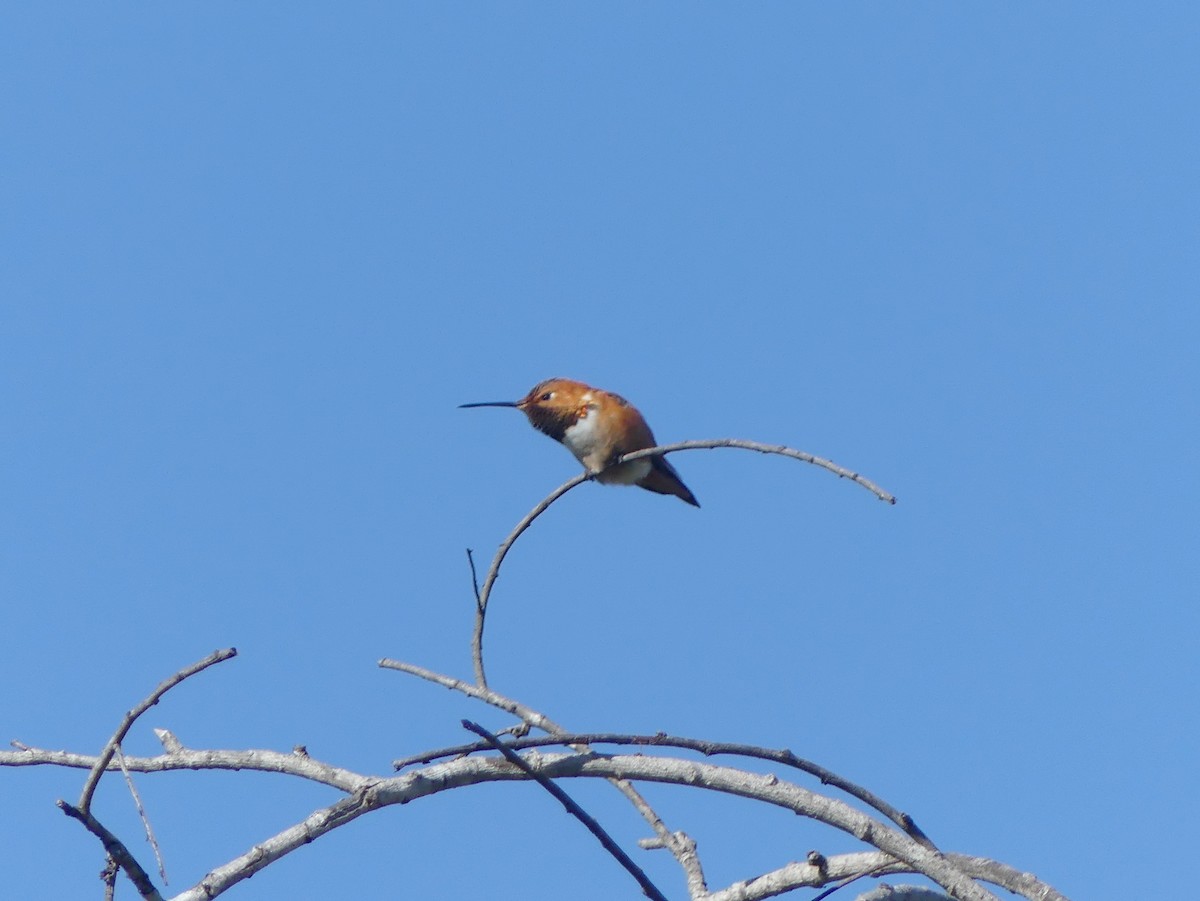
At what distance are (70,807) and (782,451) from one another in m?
2.59

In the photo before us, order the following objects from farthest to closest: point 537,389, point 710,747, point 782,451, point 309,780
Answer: point 537,389
point 782,451
point 309,780
point 710,747

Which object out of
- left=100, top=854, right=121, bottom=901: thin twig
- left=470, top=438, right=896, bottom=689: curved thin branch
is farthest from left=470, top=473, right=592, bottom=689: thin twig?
left=100, top=854, right=121, bottom=901: thin twig

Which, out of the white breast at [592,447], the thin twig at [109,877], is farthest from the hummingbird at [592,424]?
the thin twig at [109,877]

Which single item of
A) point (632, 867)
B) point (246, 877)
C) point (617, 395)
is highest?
point (617, 395)

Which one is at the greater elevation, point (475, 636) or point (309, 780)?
point (475, 636)

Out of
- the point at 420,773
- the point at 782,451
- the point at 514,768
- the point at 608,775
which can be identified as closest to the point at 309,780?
the point at 420,773

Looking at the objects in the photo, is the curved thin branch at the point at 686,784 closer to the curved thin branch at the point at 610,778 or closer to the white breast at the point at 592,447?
the curved thin branch at the point at 610,778

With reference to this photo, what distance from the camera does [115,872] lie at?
3262mm

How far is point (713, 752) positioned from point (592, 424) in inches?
180

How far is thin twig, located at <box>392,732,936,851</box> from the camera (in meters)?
3.39

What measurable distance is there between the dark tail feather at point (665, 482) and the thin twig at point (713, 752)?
4.97m

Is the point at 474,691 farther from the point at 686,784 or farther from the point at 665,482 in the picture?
the point at 665,482

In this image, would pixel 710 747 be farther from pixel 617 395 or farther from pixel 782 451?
pixel 617 395

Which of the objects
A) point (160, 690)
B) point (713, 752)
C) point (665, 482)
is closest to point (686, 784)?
point (713, 752)
